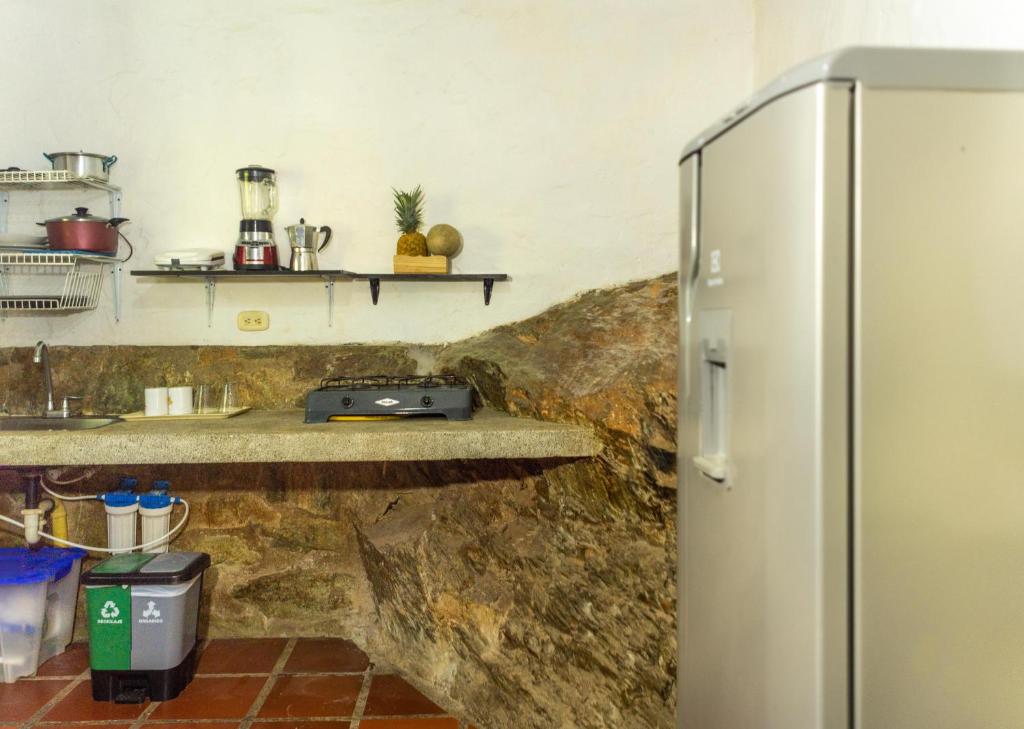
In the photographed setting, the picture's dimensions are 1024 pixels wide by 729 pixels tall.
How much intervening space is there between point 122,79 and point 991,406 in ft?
11.0

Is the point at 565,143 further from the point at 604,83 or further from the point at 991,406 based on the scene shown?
the point at 991,406

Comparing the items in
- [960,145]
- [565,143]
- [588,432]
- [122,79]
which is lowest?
[588,432]

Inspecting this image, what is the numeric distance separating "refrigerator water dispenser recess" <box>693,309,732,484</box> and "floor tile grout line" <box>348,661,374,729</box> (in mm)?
1792

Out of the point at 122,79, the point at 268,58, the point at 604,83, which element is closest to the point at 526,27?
the point at 604,83

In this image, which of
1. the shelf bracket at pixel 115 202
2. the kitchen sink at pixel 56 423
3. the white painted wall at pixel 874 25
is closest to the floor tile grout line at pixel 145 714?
the kitchen sink at pixel 56 423

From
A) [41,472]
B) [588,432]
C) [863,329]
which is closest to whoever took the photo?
[863,329]

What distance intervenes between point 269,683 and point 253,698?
117 mm

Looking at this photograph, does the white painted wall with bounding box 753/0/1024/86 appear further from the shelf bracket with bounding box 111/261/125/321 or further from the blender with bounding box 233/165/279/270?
the shelf bracket with bounding box 111/261/125/321

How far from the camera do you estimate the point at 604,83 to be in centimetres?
344

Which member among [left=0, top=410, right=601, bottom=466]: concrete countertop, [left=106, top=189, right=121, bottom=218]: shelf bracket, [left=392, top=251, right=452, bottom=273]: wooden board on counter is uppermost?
[left=106, top=189, right=121, bottom=218]: shelf bracket

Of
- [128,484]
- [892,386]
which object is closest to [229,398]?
[128,484]

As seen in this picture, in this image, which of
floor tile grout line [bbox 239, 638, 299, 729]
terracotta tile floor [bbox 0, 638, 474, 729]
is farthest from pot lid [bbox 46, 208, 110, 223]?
floor tile grout line [bbox 239, 638, 299, 729]

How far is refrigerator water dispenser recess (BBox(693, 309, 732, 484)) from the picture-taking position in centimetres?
134

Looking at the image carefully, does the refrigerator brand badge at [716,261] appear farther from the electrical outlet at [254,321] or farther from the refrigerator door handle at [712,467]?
the electrical outlet at [254,321]
